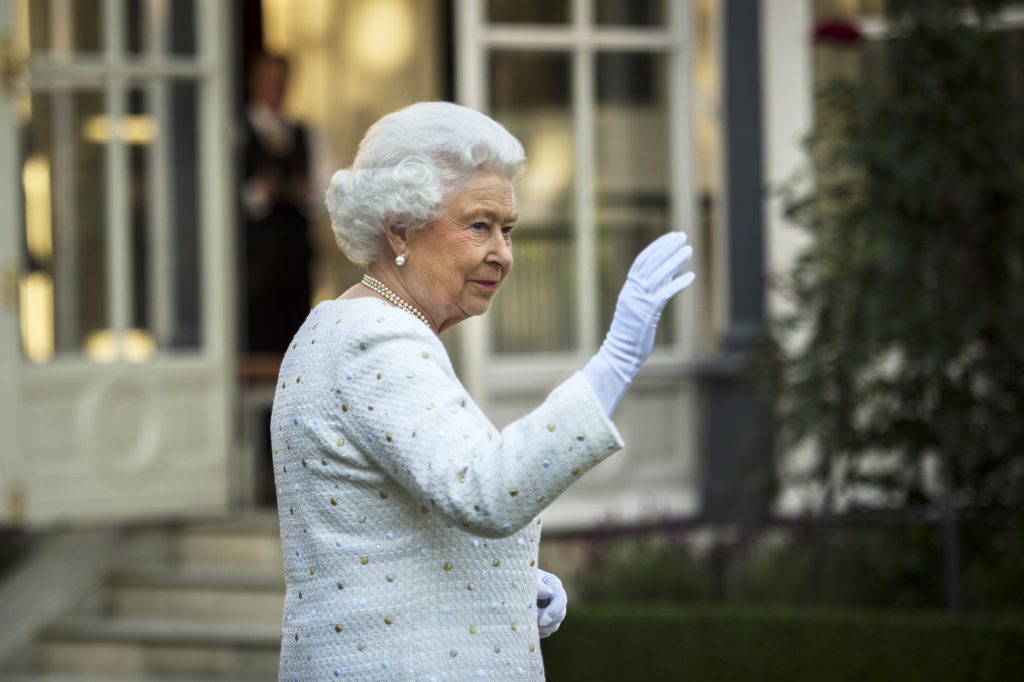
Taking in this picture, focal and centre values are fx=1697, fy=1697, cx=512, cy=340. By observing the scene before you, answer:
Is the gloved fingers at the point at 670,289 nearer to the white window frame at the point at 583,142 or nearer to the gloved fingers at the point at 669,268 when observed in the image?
the gloved fingers at the point at 669,268

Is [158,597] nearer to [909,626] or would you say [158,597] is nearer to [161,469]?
[161,469]

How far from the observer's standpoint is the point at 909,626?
18.5 feet

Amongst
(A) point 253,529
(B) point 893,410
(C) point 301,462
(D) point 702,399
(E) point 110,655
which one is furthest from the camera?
(D) point 702,399

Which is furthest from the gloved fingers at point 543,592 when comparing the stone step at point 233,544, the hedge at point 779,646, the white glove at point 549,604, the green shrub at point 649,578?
the stone step at point 233,544

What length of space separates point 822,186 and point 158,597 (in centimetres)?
313

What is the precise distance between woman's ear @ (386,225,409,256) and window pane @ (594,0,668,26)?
5483 millimetres

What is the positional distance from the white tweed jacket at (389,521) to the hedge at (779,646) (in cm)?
353

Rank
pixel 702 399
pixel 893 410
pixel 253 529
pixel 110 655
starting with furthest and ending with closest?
pixel 702 399, pixel 253 529, pixel 110 655, pixel 893 410

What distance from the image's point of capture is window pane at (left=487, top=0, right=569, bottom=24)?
7.57 meters

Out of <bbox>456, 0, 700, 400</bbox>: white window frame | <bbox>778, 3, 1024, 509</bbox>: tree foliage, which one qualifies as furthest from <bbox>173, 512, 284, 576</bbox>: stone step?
<bbox>778, 3, 1024, 509</bbox>: tree foliage

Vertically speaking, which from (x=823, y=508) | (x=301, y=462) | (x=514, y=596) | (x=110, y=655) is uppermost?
(x=301, y=462)

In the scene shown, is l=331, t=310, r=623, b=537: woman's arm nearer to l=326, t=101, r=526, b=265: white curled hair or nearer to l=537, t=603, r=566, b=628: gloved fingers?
l=326, t=101, r=526, b=265: white curled hair

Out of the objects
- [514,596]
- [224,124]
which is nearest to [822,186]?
[224,124]

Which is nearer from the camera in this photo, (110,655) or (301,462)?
(301,462)
